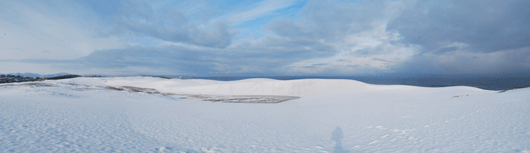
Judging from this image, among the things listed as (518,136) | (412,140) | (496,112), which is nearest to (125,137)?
(412,140)

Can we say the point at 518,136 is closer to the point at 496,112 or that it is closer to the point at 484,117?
the point at 484,117

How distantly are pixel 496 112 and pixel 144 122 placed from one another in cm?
1272

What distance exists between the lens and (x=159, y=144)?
519 centimetres

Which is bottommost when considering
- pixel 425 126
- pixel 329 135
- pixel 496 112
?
pixel 329 135

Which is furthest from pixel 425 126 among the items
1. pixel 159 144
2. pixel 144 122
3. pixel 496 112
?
pixel 144 122

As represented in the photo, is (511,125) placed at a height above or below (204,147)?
above

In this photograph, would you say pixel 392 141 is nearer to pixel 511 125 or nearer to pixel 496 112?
pixel 511 125

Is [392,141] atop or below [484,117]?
below

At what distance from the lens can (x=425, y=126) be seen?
6.45m

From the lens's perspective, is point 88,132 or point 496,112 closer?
point 88,132

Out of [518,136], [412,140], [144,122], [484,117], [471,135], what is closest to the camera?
[518,136]

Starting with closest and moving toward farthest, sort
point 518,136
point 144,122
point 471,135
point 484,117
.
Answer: point 518,136, point 471,135, point 484,117, point 144,122

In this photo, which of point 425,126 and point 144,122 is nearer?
point 425,126

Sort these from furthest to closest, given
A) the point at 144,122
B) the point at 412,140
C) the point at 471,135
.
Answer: the point at 144,122
the point at 412,140
the point at 471,135
